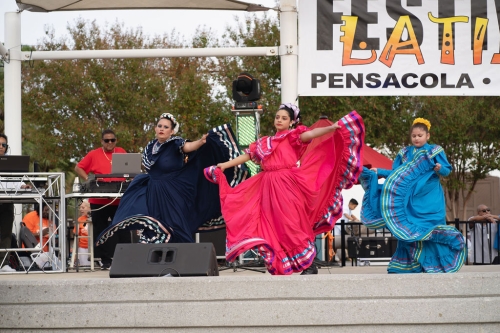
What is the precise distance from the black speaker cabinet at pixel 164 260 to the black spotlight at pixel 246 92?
131 inches

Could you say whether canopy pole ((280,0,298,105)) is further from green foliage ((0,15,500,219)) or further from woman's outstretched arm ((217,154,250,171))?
green foliage ((0,15,500,219))

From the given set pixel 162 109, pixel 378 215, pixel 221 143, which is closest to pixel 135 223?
pixel 221 143

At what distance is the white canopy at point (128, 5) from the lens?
10.6 m

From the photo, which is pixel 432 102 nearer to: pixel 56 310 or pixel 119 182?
pixel 119 182

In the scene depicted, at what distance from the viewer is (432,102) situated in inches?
811

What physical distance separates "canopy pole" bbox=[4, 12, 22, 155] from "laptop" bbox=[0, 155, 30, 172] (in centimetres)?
219

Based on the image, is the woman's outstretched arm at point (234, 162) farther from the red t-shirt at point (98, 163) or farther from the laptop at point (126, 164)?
the red t-shirt at point (98, 163)

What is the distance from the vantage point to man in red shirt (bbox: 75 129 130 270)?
938cm

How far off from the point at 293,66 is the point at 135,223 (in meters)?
3.35

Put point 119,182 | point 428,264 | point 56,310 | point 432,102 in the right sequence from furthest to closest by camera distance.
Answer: point 432,102, point 119,182, point 428,264, point 56,310

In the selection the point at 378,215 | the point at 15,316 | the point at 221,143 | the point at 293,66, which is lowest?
the point at 15,316

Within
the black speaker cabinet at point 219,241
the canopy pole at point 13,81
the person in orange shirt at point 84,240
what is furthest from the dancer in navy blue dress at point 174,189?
the canopy pole at point 13,81

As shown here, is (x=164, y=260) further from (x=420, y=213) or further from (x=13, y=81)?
(x=13, y=81)

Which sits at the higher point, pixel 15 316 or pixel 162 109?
pixel 162 109
